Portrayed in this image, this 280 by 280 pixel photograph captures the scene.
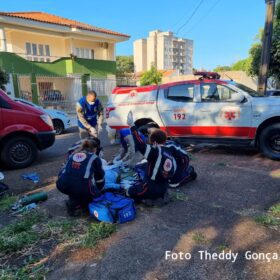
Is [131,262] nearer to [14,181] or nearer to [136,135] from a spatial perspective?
A: [136,135]

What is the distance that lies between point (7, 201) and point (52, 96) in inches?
Result: 578

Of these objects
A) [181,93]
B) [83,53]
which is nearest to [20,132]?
[181,93]

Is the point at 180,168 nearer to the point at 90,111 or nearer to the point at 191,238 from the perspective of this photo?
the point at 191,238

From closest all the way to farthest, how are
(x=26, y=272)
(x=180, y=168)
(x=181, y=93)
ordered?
(x=26, y=272), (x=180, y=168), (x=181, y=93)

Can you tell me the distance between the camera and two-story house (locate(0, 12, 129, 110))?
57.3 feet

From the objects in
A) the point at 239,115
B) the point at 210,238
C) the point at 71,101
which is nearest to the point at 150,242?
the point at 210,238

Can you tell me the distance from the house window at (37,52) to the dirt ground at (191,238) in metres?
19.2

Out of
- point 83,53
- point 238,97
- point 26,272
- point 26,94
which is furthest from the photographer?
point 83,53

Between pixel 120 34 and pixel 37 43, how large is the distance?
7.31 meters

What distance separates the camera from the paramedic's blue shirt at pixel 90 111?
242 inches

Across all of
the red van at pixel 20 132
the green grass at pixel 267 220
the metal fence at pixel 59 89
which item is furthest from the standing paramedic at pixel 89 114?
the metal fence at pixel 59 89

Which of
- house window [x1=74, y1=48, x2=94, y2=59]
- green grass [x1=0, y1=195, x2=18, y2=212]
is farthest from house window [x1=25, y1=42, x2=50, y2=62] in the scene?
green grass [x1=0, y1=195, x2=18, y2=212]

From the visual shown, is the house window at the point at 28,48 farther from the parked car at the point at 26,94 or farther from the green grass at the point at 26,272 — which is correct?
the green grass at the point at 26,272

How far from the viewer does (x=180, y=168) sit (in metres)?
4.54
